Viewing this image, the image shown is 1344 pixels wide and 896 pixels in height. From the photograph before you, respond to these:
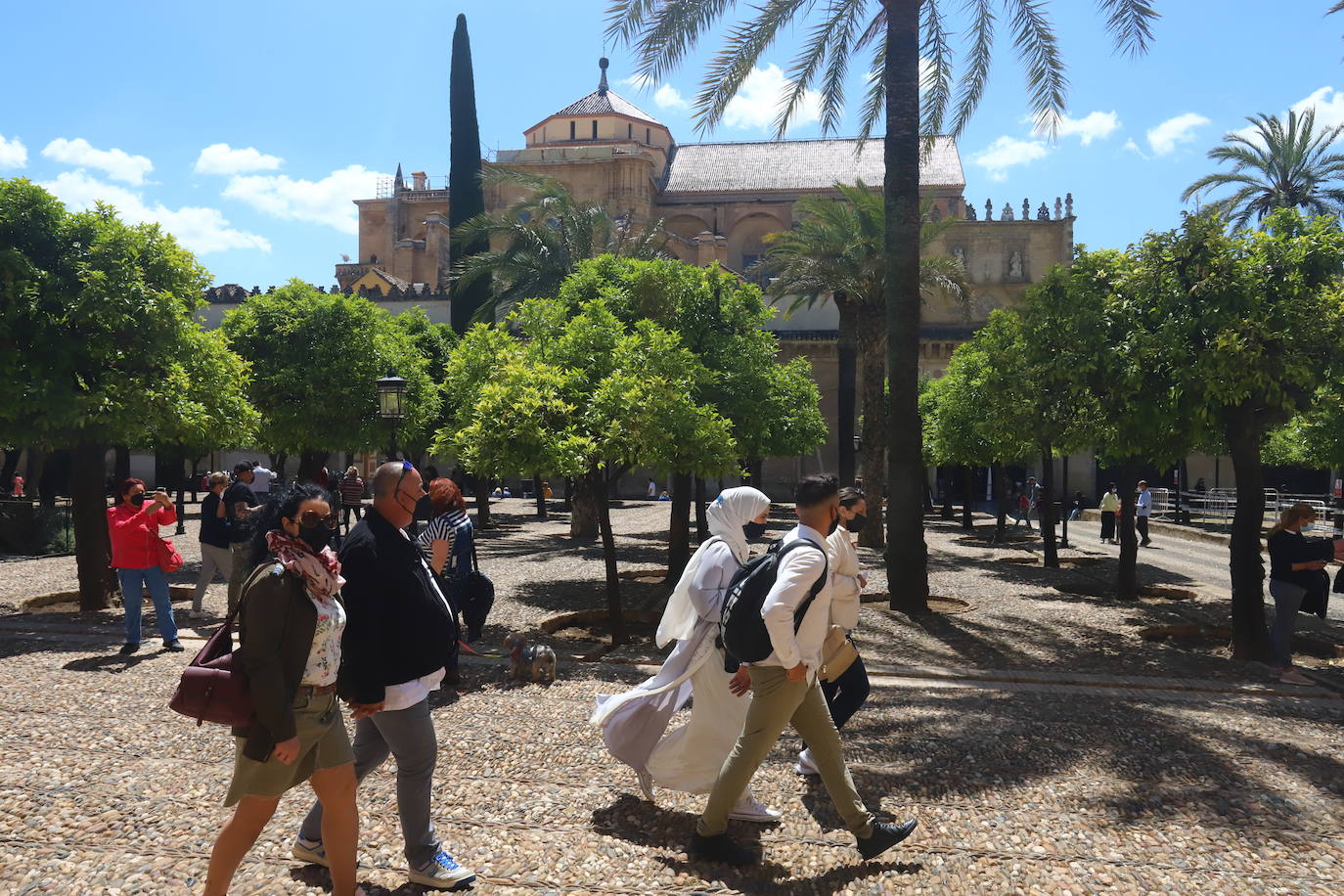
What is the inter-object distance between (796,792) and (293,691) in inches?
109

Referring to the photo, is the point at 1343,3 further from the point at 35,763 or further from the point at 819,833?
the point at 35,763

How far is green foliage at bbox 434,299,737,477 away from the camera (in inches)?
363

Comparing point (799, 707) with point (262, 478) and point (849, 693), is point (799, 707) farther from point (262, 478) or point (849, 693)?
point (262, 478)

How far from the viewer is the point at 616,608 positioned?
991cm

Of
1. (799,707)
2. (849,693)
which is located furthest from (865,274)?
(799,707)

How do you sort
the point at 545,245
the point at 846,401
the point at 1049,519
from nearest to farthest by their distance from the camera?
the point at 1049,519 < the point at 545,245 < the point at 846,401

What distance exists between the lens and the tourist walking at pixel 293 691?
325 cm

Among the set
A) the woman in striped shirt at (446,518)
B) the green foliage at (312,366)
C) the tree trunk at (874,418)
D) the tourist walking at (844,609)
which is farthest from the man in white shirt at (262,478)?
the tourist walking at (844,609)

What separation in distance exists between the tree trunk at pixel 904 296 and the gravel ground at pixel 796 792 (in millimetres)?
2849

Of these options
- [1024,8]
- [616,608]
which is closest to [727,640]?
[616,608]

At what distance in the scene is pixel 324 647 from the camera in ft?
11.3

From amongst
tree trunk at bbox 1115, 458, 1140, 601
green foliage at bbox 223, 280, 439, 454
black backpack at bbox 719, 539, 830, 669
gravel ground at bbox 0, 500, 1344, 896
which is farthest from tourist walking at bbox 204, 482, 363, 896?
green foliage at bbox 223, 280, 439, 454

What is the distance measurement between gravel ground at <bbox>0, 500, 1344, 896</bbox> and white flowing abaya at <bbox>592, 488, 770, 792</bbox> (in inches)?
10.8

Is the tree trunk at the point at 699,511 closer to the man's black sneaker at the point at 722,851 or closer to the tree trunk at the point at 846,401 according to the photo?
the tree trunk at the point at 846,401
